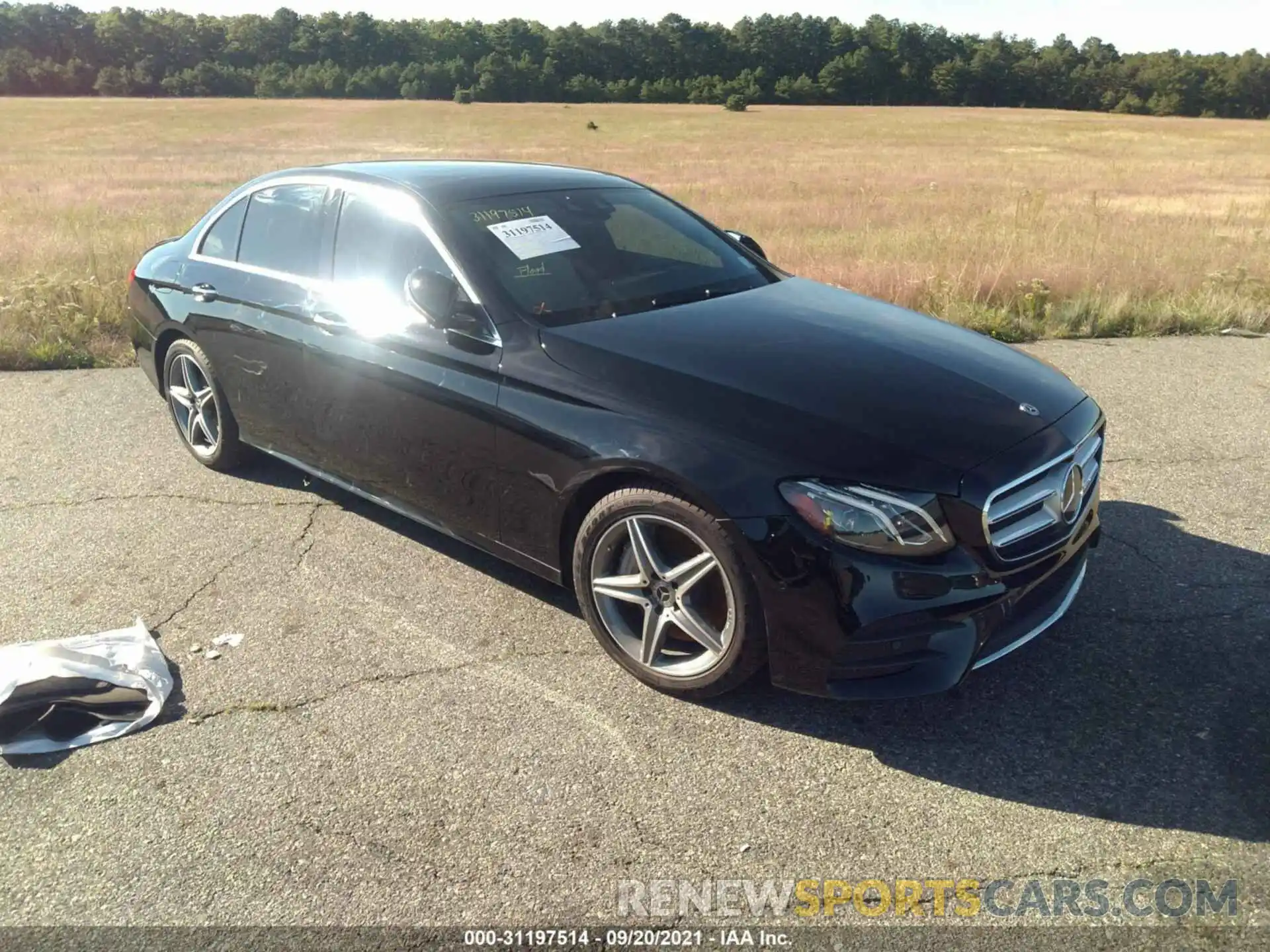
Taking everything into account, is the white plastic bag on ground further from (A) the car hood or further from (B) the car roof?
(B) the car roof

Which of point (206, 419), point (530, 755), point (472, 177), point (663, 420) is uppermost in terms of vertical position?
point (472, 177)

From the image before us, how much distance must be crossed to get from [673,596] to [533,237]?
162cm

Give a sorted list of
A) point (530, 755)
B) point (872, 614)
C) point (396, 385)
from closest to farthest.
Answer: point (872, 614)
point (530, 755)
point (396, 385)

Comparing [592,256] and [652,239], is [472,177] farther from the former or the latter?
[652,239]

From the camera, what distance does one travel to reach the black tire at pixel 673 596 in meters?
3.00

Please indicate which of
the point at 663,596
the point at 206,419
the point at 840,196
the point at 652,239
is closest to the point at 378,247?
the point at 652,239

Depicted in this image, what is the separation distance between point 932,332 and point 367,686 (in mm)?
2457

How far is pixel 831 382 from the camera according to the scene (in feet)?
10.8

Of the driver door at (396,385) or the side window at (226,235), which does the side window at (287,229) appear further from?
the driver door at (396,385)

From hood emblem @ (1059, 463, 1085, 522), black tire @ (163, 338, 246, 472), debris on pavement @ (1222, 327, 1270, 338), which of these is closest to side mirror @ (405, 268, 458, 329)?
Answer: black tire @ (163, 338, 246, 472)

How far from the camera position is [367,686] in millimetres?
3414

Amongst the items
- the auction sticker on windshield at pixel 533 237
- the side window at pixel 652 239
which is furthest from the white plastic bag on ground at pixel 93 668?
the side window at pixel 652 239

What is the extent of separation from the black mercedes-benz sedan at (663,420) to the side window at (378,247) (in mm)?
14

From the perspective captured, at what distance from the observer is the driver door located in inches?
145
